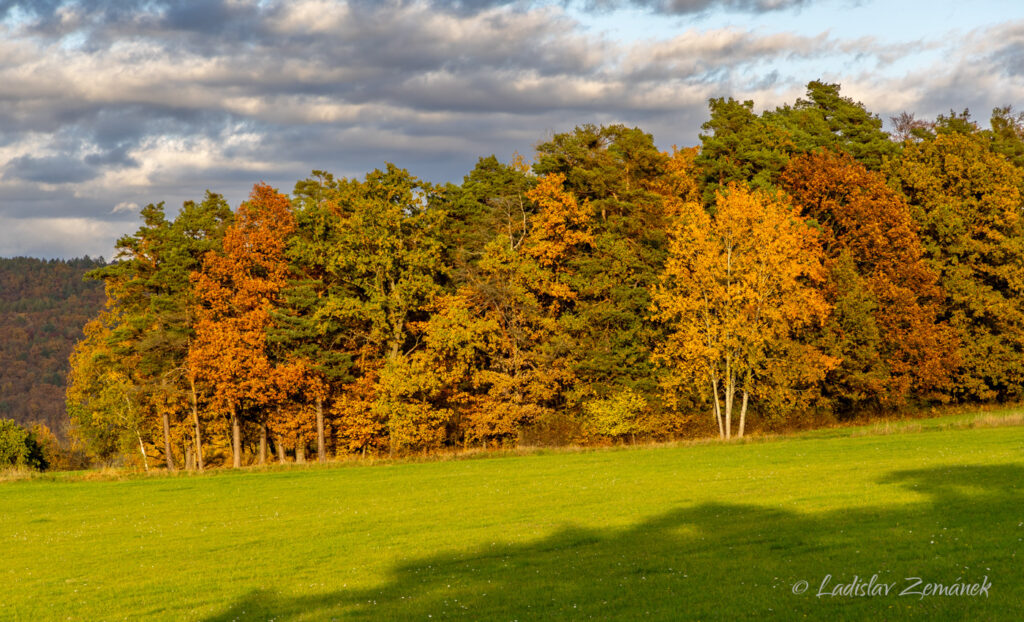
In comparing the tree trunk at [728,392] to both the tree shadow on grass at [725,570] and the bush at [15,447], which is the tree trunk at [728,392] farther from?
the bush at [15,447]

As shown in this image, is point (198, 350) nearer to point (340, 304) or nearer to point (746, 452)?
point (340, 304)

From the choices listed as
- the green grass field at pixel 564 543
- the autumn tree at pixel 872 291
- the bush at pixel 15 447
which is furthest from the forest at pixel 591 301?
the green grass field at pixel 564 543

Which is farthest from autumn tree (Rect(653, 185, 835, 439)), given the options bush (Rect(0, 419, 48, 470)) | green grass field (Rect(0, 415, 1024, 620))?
bush (Rect(0, 419, 48, 470))

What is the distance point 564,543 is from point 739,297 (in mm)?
36365

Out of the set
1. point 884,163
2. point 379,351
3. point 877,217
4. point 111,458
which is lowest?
point 111,458

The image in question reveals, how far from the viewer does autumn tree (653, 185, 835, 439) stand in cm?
5678

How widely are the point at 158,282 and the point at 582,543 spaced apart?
176ft

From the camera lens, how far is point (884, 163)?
72.3m

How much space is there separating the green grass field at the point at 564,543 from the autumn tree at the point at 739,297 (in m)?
15.4

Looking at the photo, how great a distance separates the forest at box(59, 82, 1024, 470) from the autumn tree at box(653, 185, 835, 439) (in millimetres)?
205

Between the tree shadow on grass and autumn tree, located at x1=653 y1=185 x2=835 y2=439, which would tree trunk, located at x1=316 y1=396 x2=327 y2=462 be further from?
the tree shadow on grass

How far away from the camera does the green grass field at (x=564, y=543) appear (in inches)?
631

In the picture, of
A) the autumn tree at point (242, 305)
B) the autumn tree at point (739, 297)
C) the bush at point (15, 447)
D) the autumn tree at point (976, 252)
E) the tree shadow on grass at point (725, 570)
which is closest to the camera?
the tree shadow on grass at point (725, 570)

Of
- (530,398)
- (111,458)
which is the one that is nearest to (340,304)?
(530,398)
